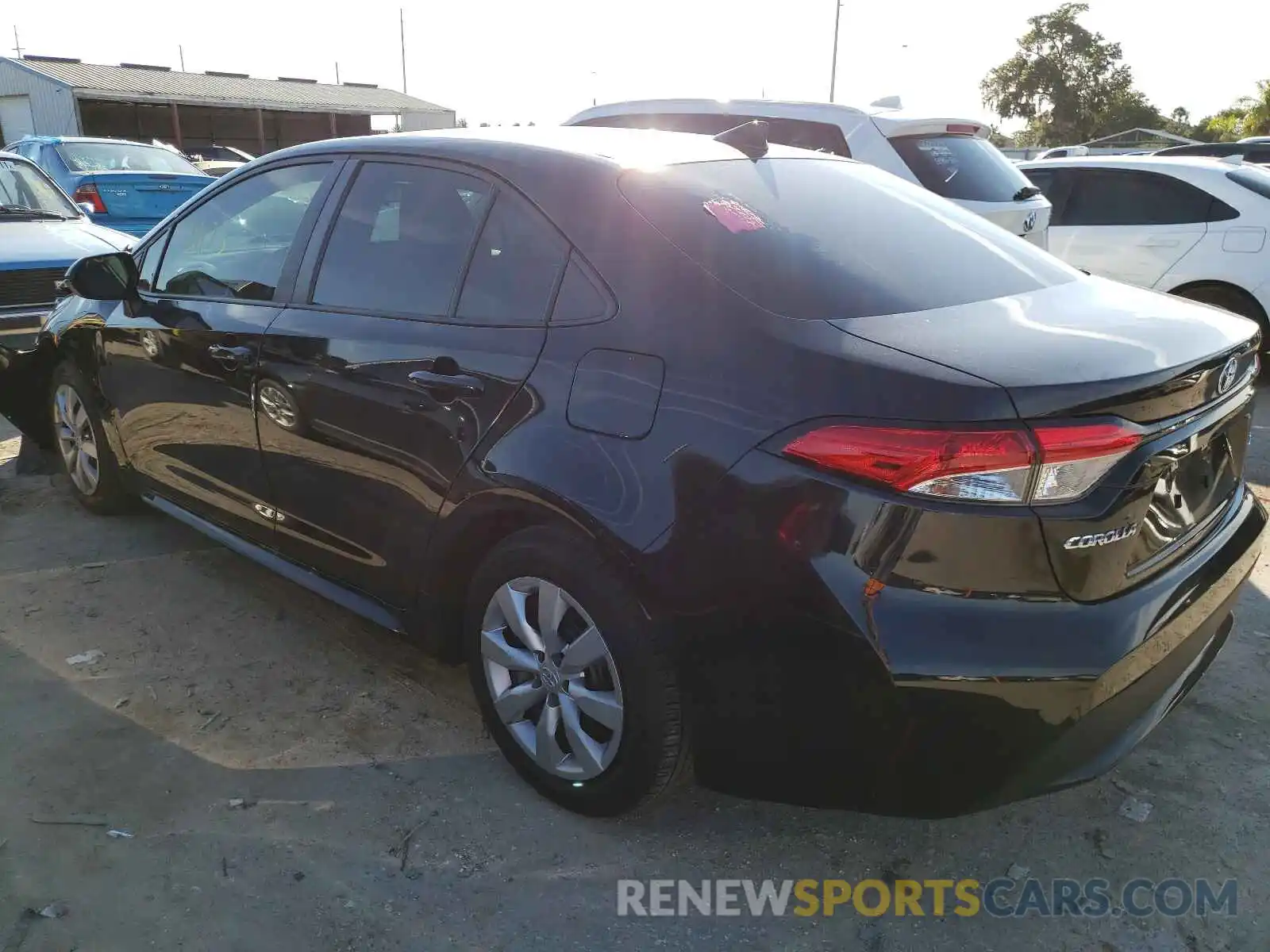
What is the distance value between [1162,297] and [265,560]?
9.41 ft

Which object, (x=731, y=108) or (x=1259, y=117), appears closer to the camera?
(x=731, y=108)

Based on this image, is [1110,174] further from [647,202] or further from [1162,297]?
[647,202]

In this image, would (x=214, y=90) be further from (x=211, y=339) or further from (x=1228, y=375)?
(x=1228, y=375)

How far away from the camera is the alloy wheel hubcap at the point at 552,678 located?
2385mm

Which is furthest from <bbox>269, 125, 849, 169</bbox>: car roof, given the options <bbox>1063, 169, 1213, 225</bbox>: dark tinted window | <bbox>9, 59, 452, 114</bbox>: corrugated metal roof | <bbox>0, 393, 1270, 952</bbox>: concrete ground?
<bbox>9, 59, 452, 114</bbox>: corrugated metal roof

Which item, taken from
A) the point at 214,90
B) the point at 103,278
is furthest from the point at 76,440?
the point at 214,90

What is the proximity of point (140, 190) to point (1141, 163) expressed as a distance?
31.5 ft

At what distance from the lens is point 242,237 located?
350 cm

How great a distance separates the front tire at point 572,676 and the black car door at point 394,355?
325mm

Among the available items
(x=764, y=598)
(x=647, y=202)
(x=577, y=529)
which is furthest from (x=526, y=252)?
(x=764, y=598)

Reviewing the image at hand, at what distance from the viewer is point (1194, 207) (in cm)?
718

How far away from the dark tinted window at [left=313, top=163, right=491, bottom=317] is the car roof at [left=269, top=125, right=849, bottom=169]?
8 centimetres

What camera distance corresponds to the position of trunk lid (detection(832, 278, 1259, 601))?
1.90 metres

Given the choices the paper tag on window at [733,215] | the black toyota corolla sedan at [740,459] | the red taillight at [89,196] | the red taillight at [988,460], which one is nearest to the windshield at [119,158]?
the red taillight at [89,196]
